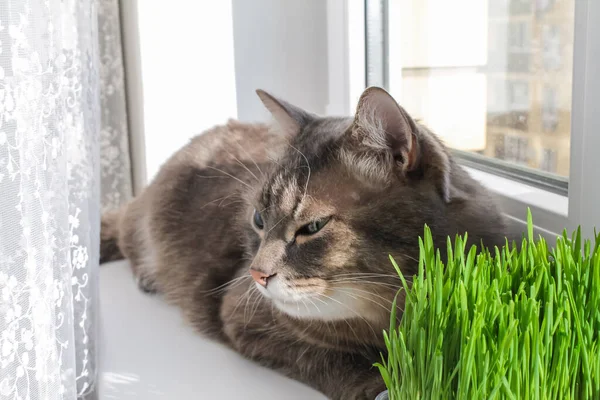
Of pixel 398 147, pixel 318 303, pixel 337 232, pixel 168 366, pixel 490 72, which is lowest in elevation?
pixel 168 366

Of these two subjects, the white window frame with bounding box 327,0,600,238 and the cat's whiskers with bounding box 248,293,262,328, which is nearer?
the white window frame with bounding box 327,0,600,238

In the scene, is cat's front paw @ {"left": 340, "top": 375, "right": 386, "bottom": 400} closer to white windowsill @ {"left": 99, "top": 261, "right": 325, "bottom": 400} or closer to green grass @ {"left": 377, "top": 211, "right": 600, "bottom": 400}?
white windowsill @ {"left": 99, "top": 261, "right": 325, "bottom": 400}

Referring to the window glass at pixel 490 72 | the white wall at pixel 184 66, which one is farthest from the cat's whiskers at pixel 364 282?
the white wall at pixel 184 66

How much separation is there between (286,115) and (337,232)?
290mm

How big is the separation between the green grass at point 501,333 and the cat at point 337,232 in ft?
0.75

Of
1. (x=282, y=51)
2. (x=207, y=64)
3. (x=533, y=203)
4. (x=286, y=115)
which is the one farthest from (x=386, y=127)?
(x=207, y=64)

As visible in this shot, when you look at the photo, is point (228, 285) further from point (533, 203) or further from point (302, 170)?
point (533, 203)

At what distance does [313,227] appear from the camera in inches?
35.9

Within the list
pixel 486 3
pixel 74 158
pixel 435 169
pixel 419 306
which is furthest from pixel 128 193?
pixel 419 306

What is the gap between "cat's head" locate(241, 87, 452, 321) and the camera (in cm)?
86

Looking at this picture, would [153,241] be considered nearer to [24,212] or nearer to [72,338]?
[72,338]

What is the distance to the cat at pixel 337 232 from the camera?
2.83ft

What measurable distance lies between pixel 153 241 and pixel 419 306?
1.02 meters

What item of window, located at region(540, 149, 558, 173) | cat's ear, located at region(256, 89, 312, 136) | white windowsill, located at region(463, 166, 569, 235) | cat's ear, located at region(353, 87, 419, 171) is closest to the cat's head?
cat's ear, located at region(353, 87, 419, 171)
